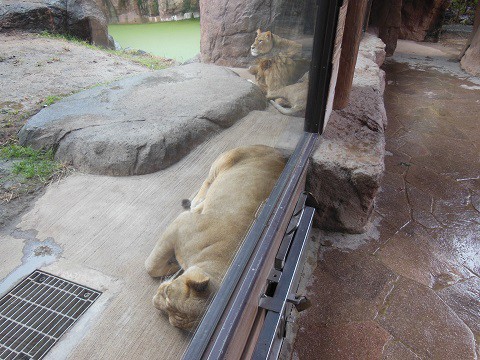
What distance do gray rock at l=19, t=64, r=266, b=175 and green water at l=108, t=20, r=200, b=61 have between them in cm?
61

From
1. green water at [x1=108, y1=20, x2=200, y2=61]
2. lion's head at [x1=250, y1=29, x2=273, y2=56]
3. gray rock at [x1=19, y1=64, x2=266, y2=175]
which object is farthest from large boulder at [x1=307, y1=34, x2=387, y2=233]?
green water at [x1=108, y1=20, x2=200, y2=61]

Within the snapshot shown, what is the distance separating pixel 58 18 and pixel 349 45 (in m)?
2.35

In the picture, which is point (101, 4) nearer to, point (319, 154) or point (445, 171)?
point (319, 154)

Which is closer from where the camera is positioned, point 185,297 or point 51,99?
point 185,297

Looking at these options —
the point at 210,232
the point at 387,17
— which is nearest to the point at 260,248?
the point at 210,232

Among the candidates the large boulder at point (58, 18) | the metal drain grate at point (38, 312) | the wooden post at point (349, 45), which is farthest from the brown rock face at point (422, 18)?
the metal drain grate at point (38, 312)

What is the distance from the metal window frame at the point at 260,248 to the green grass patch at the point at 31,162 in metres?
1.09

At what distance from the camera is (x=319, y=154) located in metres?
2.68

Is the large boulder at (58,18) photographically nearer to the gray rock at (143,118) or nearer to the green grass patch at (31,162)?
the gray rock at (143,118)

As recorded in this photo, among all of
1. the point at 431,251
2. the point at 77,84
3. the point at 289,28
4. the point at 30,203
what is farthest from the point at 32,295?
the point at 431,251

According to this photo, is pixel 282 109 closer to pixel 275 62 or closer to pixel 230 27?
pixel 275 62

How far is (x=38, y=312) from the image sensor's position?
45.2 inches

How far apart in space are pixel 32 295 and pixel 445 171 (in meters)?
3.80

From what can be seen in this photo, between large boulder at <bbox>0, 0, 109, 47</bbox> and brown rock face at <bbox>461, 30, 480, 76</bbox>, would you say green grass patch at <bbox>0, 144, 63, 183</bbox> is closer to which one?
large boulder at <bbox>0, 0, 109, 47</bbox>
